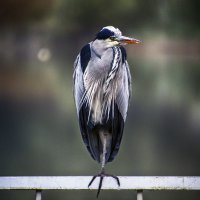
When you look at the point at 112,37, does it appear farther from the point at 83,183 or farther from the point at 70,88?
the point at 83,183

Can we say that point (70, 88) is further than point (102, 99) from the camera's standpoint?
Yes

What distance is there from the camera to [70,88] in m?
2.80

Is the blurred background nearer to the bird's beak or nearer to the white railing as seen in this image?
the bird's beak

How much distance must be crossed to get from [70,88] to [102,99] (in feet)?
1.37

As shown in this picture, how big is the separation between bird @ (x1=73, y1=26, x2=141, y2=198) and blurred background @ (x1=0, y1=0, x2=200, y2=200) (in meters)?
0.37

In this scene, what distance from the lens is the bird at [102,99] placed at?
94.1 inches

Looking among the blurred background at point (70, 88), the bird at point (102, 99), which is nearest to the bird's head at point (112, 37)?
the bird at point (102, 99)

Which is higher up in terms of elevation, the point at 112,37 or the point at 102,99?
the point at 112,37

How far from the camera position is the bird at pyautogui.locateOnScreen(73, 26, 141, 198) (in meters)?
2.39

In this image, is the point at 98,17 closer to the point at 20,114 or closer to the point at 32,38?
the point at 32,38

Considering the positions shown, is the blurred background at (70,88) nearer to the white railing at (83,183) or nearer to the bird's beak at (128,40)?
the bird's beak at (128,40)

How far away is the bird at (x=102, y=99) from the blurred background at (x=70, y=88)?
365 millimetres

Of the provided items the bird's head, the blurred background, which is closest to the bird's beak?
the bird's head

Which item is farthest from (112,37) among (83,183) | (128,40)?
(83,183)
